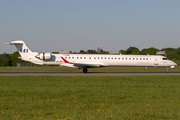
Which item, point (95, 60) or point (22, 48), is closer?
point (95, 60)

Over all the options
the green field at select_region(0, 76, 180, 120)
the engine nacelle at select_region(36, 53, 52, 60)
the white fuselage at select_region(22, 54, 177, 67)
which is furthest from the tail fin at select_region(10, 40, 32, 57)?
the green field at select_region(0, 76, 180, 120)

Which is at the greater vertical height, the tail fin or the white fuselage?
the tail fin

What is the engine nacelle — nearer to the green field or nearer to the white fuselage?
the white fuselage

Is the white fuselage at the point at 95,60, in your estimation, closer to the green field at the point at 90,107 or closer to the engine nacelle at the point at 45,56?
the engine nacelle at the point at 45,56

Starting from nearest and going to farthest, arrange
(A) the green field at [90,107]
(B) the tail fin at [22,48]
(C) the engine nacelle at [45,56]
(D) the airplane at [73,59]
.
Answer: (A) the green field at [90,107] → (C) the engine nacelle at [45,56] → (D) the airplane at [73,59] → (B) the tail fin at [22,48]

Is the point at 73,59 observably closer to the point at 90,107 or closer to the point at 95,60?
the point at 95,60

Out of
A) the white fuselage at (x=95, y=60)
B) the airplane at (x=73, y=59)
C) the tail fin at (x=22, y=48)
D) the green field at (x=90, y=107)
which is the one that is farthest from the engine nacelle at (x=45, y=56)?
the green field at (x=90, y=107)

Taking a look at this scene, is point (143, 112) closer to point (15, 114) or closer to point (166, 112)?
point (166, 112)

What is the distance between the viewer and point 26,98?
452 inches

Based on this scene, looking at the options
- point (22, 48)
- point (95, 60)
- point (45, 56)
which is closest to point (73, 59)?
point (95, 60)

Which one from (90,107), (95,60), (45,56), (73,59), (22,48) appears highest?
(22,48)

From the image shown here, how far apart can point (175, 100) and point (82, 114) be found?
5484 millimetres

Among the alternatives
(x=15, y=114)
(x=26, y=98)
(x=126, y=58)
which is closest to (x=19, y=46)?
(x=126, y=58)

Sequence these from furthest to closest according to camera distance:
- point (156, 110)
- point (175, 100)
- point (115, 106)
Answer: point (175, 100), point (115, 106), point (156, 110)
